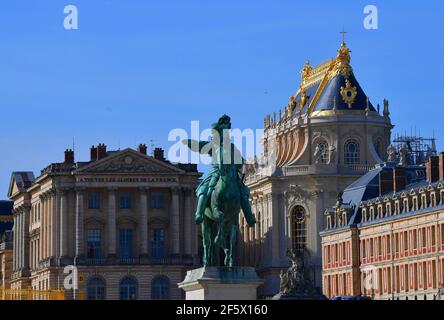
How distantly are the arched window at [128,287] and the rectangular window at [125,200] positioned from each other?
727cm

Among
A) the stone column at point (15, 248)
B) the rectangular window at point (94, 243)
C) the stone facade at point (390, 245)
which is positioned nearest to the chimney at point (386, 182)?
the stone facade at point (390, 245)

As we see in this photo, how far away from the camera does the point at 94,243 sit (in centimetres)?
16588

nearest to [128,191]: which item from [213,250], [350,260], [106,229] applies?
[106,229]

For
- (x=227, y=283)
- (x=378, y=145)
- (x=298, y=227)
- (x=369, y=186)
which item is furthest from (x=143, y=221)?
(x=227, y=283)

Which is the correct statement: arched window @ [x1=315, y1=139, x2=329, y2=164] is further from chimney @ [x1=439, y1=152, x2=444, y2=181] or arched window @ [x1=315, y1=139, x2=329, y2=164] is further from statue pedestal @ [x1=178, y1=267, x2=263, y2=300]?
statue pedestal @ [x1=178, y1=267, x2=263, y2=300]

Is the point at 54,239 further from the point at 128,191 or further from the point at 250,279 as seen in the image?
the point at 250,279

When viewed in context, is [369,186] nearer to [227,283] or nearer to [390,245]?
[390,245]

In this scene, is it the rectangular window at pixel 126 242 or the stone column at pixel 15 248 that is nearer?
the rectangular window at pixel 126 242

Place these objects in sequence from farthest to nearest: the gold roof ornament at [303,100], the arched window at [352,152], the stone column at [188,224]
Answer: the stone column at [188,224] → the gold roof ornament at [303,100] → the arched window at [352,152]

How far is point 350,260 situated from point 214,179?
8054cm

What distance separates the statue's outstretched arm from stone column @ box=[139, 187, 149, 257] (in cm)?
11694

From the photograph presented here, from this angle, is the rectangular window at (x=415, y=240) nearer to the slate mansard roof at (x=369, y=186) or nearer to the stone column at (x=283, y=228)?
the slate mansard roof at (x=369, y=186)

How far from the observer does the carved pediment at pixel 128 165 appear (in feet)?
540

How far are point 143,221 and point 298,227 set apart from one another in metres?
17.0
